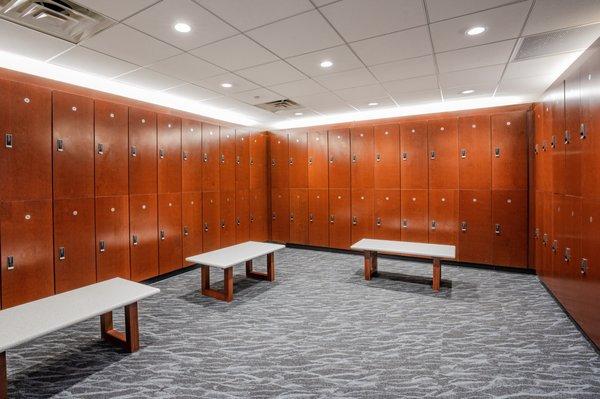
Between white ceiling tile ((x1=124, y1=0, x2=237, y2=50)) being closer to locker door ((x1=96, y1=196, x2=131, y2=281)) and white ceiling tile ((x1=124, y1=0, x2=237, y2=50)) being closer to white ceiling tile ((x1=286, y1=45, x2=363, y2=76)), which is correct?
white ceiling tile ((x1=286, y1=45, x2=363, y2=76))

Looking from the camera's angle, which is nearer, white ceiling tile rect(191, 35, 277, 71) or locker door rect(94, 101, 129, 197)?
white ceiling tile rect(191, 35, 277, 71)

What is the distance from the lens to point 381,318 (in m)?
3.28

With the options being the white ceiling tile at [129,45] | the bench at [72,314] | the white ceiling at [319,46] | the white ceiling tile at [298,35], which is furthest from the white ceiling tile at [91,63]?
the bench at [72,314]

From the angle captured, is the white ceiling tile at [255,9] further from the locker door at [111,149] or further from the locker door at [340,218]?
the locker door at [340,218]

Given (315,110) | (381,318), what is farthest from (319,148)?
(381,318)

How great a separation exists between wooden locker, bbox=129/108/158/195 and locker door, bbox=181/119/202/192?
0.52m

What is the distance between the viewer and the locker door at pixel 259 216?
673 cm

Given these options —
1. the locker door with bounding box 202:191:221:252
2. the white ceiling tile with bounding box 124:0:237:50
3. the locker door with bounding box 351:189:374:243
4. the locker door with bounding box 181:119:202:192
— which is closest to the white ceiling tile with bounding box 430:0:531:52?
the white ceiling tile with bounding box 124:0:237:50

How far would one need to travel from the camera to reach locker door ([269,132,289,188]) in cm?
700

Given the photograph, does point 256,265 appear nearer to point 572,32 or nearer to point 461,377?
point 461,377

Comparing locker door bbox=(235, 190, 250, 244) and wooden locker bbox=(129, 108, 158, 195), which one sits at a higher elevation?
wooden locker bbox=(129, 108, 158, 195)

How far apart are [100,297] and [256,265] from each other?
3068 mm

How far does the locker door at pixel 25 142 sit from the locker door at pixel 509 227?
246 inches

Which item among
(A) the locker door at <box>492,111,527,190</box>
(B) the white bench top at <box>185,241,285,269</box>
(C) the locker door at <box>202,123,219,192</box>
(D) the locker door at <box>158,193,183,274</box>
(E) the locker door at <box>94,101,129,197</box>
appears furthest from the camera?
(C) the locker door at <box>202,123,219,192</box>
